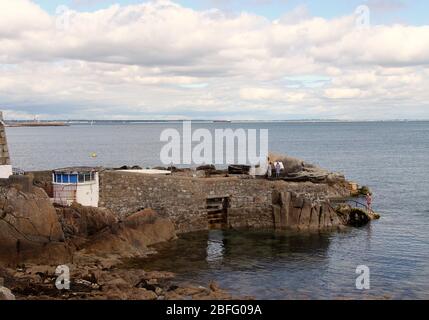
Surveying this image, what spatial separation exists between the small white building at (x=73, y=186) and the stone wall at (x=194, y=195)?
122 cm

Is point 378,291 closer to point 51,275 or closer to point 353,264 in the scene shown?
point 353,264

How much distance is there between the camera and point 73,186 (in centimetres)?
3170

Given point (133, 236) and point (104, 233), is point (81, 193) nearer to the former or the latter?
point (104, 233)

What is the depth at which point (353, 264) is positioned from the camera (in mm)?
29109

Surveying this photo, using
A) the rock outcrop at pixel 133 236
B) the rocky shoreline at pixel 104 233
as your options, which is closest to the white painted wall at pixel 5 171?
the rocky shoreline at pixel 104 233

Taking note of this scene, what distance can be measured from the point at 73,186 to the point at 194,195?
307 inches

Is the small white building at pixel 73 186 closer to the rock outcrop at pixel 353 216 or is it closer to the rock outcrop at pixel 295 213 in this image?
the rock outcrop at pixel 295 213

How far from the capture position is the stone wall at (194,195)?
33719 millimetres

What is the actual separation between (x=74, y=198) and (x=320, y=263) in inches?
540

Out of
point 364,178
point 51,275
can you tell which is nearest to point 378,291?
point 51,275

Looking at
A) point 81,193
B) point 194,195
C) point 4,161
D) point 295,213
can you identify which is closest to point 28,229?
point 81,193

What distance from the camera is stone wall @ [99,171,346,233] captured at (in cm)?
3372
